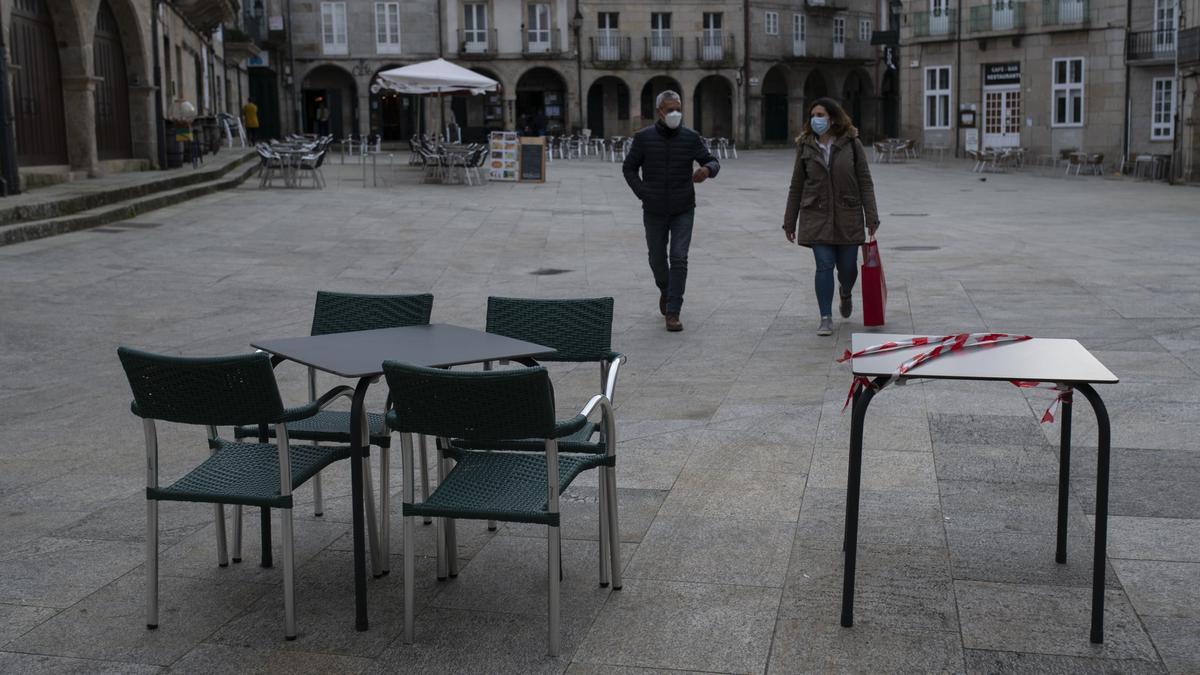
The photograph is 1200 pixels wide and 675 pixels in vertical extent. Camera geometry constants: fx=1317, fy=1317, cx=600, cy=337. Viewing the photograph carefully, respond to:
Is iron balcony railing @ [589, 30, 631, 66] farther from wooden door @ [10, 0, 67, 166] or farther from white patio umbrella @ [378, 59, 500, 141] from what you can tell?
wooden door @ [10, 0, 67, 166]

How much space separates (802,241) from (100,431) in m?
4.91

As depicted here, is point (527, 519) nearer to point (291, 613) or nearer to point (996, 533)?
point (291, 613)

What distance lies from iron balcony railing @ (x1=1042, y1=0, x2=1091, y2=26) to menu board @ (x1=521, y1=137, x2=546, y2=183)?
20.3 meters

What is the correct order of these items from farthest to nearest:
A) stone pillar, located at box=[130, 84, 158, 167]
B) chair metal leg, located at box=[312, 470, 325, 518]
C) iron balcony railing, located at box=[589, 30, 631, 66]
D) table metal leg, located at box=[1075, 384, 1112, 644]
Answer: iron balcony railing, located at box=[589, 30, 631, 66]
stone pillar, located at box=[130, 84, 158, 167]
chair metal leg, located at box=[312, 470, 325, 518]
table metal leg, located at box=[1075, 384, 1112, 644]

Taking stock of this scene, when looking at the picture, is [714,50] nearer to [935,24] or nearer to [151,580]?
[935,24]

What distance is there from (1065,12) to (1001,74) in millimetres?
3034

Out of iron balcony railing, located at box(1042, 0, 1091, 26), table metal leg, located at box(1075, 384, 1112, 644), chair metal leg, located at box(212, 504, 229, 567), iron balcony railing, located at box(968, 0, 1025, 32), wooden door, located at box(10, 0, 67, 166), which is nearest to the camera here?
table metal leg, located at box(1075, 384, 1112, 644)

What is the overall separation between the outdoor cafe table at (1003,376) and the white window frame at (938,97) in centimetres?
4149

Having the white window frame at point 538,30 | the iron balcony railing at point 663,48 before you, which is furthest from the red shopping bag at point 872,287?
the iron balcony railing at point 663,48

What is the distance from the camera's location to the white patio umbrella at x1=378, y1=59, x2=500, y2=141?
2575cm

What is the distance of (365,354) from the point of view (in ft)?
14.2

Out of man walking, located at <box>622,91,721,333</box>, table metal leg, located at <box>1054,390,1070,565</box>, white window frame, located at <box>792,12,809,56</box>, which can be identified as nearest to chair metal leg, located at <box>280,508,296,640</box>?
table metal leg, located at <box>1054,390,1070,565</box>

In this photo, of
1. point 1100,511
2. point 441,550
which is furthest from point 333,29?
point 1100,511

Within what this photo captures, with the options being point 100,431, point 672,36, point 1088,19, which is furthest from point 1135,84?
point 100,431
